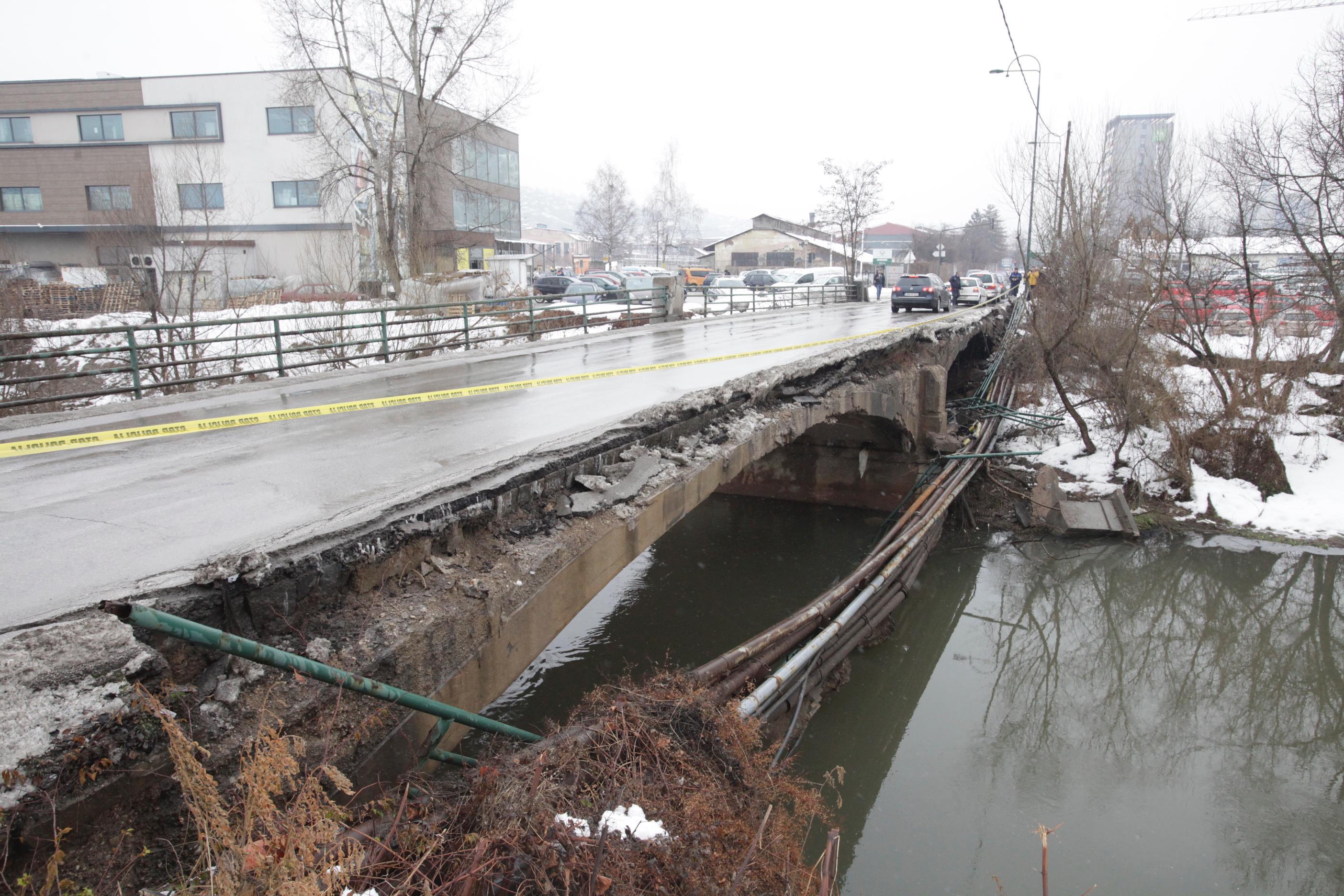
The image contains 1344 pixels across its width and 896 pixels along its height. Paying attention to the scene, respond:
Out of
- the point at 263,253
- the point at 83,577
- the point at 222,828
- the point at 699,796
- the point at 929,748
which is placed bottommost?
the point at 929,748

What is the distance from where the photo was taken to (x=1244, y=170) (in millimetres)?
19719

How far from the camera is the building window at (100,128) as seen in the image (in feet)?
142

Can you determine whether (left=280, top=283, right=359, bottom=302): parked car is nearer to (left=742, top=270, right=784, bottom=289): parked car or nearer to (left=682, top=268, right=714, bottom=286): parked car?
(left=682, top=268, right=714, bottom=286): parked car

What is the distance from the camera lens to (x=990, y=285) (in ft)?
181

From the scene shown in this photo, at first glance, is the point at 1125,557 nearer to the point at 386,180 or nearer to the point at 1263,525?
the point at 1263,525

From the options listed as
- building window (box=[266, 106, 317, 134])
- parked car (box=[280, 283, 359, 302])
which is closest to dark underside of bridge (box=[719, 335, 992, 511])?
parked car (box=[280, 283, 359, 302])

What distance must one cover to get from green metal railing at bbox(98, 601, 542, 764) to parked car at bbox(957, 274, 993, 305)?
40369 mm

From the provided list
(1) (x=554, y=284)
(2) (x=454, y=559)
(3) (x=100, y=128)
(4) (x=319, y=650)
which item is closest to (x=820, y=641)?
(2) (x=454, y=559)

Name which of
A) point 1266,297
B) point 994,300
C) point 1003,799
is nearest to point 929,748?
point 1003,799

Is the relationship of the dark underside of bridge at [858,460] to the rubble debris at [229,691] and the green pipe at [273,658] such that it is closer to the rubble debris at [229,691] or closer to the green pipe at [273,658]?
the green pipe at [273,658]

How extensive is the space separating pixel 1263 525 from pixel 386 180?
28.4m

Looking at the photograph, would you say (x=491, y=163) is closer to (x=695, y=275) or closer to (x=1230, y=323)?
(x=695, y=275)

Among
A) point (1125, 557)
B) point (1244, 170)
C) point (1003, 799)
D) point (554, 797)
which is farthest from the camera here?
point (1244, 170)

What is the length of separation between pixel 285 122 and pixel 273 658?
148 feet
